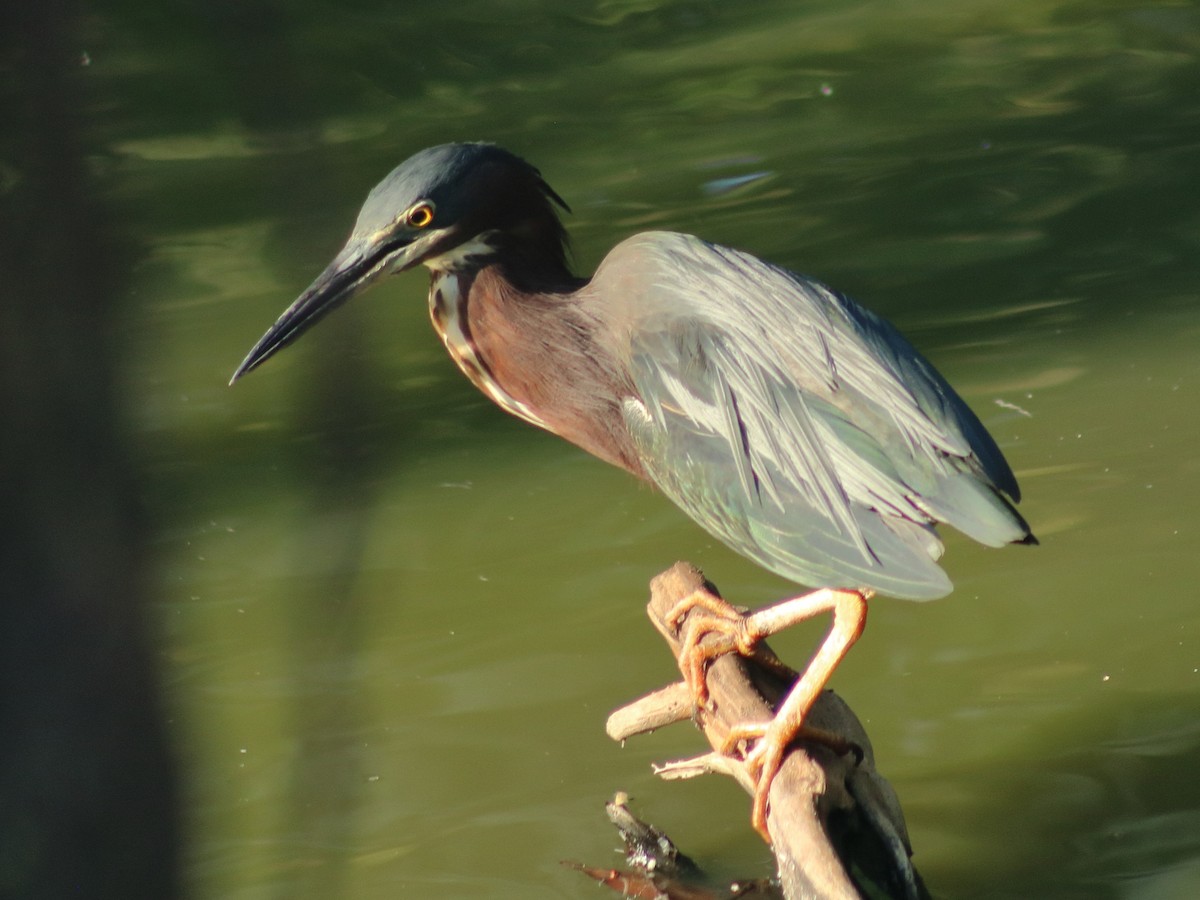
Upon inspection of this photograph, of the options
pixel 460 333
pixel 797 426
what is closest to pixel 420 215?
pixel 460 333

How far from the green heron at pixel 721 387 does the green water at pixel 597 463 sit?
46 centimetres

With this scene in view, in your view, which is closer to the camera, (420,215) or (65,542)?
(65,542)

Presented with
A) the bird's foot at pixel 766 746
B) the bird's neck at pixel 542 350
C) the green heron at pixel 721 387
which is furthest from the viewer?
the bird's neck at pixel 542 350

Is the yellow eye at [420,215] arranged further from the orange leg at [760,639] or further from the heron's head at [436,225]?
the orange leg at [760,639]

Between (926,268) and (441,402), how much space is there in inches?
79.3

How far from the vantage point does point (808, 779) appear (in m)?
2.32

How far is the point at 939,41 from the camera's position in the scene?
27.8 ft

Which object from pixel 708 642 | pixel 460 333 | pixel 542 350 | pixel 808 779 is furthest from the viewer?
pixel 460 333

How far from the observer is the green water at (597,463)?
3068mm

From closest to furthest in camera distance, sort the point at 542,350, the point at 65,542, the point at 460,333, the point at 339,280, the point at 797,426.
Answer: the point at 65,542 → the point at 797,426 → the point at 339,280 → the point at 542,350 → the point at 460,333

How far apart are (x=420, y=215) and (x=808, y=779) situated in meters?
1.30

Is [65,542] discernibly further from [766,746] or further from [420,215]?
[420,215]

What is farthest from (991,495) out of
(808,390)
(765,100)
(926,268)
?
(765,100)

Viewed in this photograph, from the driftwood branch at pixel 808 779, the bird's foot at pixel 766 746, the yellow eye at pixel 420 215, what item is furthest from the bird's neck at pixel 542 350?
the bird's foot at pixel 766 746
